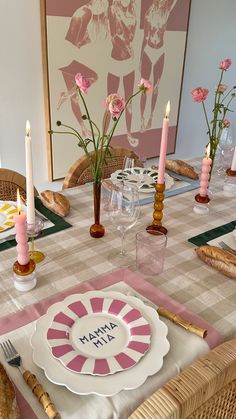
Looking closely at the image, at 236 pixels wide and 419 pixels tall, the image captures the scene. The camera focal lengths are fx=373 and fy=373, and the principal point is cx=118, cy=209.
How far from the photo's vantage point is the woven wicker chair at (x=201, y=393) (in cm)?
45

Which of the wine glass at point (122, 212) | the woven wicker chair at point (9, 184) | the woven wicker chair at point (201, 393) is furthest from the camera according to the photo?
the woven wicker chair at point (9, 184)

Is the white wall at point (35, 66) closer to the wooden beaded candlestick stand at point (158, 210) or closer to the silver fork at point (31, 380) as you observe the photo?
the wooden beaded candlestick stand at point (158, 210)

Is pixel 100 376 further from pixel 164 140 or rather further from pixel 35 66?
pixel 35 66

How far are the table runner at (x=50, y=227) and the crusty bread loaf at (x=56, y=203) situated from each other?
0.04 feet

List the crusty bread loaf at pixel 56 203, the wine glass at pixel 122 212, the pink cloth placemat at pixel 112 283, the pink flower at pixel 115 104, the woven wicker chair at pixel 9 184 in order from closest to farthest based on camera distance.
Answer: the pink cloth placemat at pixel 112 283 → the pink flower at pixel 115 104 → the wine glass at pixel 122 212 → the crusty bread loaf at pixel 56 203 → the woven wicker chair at pixel 9 184

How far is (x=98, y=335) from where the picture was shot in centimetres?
70

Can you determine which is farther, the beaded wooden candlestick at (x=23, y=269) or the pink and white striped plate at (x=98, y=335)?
the beaded wooden candlestick at (x=23, y=269)

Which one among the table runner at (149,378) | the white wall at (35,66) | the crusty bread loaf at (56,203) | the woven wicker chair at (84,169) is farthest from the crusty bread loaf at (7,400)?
the white wall at (35,66)

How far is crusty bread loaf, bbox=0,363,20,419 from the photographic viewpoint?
521 millimetres

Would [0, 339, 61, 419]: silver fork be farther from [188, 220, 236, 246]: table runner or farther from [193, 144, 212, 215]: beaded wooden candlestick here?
[193, 144, 212, 215]: beaded wooden candlestick

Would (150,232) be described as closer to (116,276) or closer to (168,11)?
(116,276)

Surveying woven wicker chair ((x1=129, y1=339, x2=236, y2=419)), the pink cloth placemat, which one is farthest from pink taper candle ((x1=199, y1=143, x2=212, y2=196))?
woven wicker chair ((x1=129, y1=339, x2=236, y2=419))

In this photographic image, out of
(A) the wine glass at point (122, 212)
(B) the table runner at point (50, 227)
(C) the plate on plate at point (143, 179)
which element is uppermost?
(A) the wine glass at point (122, 212)

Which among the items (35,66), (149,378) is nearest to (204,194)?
(149,378)
